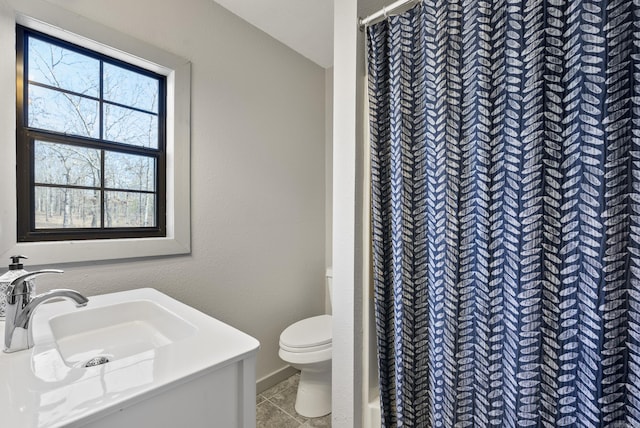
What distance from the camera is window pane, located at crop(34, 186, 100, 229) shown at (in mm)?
1217

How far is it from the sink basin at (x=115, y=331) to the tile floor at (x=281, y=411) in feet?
3.16

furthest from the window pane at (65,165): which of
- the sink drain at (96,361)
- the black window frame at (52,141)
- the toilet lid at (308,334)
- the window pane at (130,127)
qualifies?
the toilet lid at (308,334)

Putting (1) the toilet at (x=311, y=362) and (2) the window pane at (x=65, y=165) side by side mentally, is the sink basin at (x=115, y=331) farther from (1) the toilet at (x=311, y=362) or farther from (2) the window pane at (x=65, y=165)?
(1) the toilet at (x=311, y=362)

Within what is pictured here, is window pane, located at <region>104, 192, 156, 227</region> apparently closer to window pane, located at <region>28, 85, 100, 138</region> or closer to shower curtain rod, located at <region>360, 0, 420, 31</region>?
window pane, located at <region>28, 85, 100, 138</region>

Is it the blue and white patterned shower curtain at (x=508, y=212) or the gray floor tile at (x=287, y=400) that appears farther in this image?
the gray floor tile at (x=287, y=400)

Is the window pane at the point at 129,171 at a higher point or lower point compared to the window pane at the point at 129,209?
higher

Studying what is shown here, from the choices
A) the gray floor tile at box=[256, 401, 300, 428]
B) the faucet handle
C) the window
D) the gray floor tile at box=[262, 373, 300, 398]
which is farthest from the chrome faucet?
the gray floor tile at box=[262, 373, 300, 398]

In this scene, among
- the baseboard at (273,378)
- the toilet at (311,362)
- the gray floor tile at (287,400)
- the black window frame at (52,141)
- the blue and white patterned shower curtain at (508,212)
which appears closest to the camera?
the blue and white patterned shower curtain at (508,212)

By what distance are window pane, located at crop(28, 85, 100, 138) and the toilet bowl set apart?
A: 1.45 m

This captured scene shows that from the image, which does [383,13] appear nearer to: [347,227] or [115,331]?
[347,227]

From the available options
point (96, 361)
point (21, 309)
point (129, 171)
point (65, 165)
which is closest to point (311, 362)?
point (96, 361)

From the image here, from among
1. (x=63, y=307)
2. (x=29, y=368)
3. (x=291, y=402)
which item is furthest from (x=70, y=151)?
(x=291, y=402)

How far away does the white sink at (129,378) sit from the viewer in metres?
0.53

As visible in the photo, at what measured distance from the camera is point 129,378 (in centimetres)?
61
